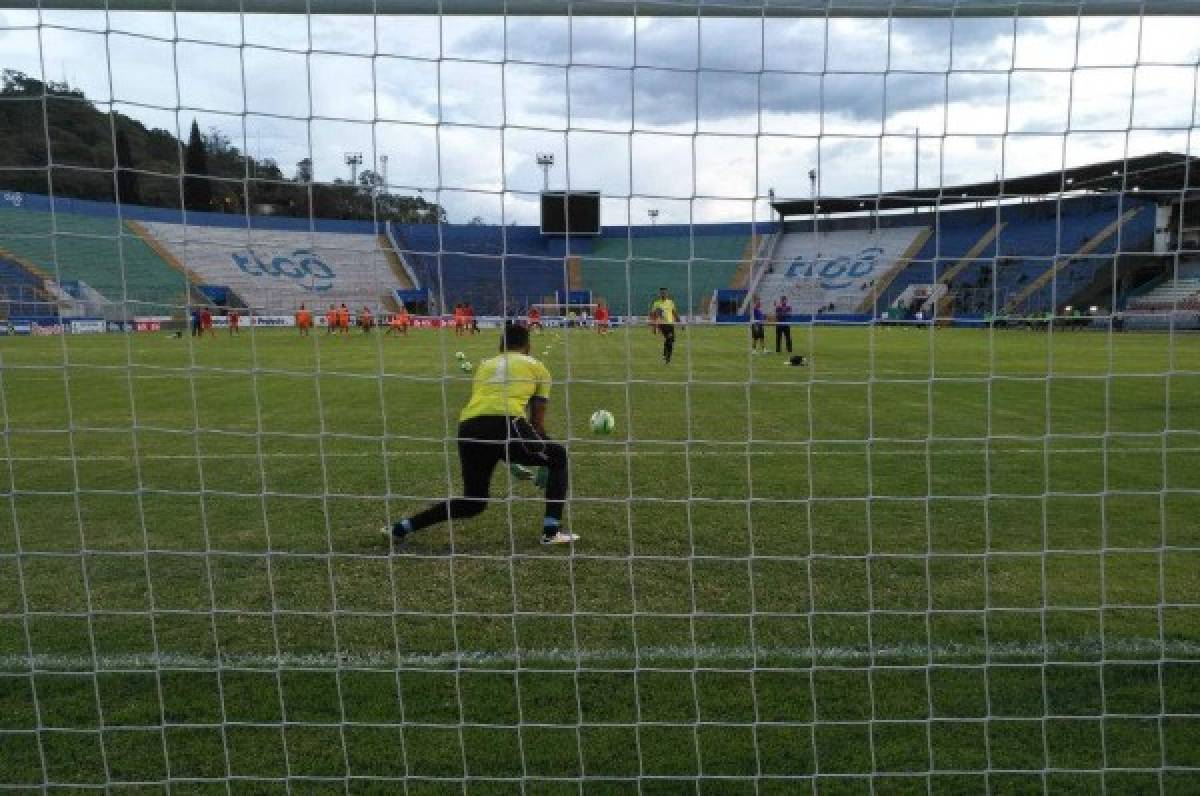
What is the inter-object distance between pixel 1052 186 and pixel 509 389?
3288mm

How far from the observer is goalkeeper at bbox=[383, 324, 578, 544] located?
5496 millimetres

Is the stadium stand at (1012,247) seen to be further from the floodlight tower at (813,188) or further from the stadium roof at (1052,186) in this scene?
the floodlight tower at (813,188)

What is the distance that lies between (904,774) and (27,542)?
5.92 meters

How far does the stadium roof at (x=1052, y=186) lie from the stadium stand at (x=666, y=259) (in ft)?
1.01

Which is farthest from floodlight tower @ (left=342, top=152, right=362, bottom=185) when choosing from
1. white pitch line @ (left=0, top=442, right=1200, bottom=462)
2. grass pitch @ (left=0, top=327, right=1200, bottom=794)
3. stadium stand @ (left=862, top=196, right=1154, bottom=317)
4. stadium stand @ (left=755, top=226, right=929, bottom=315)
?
white pitch line @ (left=0, top=442, right=1200, bottom=462)

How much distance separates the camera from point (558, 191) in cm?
349

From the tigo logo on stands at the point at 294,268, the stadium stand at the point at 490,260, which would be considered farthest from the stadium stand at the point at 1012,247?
the tigo logo on stands at the point at 294,268

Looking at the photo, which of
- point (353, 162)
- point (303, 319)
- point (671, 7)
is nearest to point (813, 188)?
point (671, 7)

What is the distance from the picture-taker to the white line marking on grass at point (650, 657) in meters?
3.97

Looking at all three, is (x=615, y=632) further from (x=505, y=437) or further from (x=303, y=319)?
(x=303, y=319)

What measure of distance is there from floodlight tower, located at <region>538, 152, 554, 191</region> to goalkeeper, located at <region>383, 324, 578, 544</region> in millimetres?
1901

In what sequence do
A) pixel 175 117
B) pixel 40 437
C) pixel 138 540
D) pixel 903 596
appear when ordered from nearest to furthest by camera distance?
pixel 175 117
pixel 903 596
pixel 138 540
pixel 40 437

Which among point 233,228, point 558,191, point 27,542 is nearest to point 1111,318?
point 558,191

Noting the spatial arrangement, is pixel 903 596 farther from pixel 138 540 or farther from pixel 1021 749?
pixel 138 540
